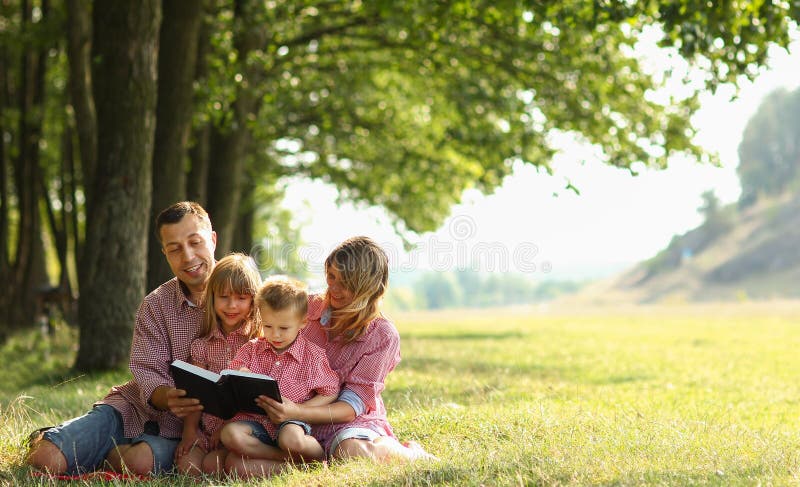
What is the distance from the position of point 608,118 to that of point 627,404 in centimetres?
880

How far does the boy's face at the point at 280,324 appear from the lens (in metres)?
5.32

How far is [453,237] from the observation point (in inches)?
990

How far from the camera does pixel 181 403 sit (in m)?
5.46

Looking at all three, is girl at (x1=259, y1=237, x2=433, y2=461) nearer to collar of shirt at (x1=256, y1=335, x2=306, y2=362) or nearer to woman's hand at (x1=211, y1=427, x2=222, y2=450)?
collar of shirt at (x1=256, y1=335, x2=306, y2=362)

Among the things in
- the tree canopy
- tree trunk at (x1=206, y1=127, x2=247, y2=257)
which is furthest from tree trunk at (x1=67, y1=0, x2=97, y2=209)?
tree trunk at (x1=206, y1=127, x2=247, y2=257)

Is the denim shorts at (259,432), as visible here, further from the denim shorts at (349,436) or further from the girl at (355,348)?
the denim shorts at (349,436)

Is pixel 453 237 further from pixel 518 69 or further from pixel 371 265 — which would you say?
pixel 371 265

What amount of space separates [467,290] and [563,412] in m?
138

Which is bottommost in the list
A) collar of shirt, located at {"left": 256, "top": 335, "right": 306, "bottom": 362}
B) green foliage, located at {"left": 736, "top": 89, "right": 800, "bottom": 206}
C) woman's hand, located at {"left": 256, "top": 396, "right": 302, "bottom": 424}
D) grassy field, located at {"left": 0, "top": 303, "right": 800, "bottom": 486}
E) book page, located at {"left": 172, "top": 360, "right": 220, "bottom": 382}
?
grassy field, located at {"left": 0, "top": 303, "right": 800, "bottom": 486}

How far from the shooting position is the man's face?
586 centimetres

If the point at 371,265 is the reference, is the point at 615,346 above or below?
below

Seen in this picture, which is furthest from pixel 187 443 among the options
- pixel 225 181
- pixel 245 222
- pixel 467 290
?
pixel 467 290

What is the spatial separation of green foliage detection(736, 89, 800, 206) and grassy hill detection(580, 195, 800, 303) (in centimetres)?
215

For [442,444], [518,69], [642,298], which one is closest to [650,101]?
[518,69]
